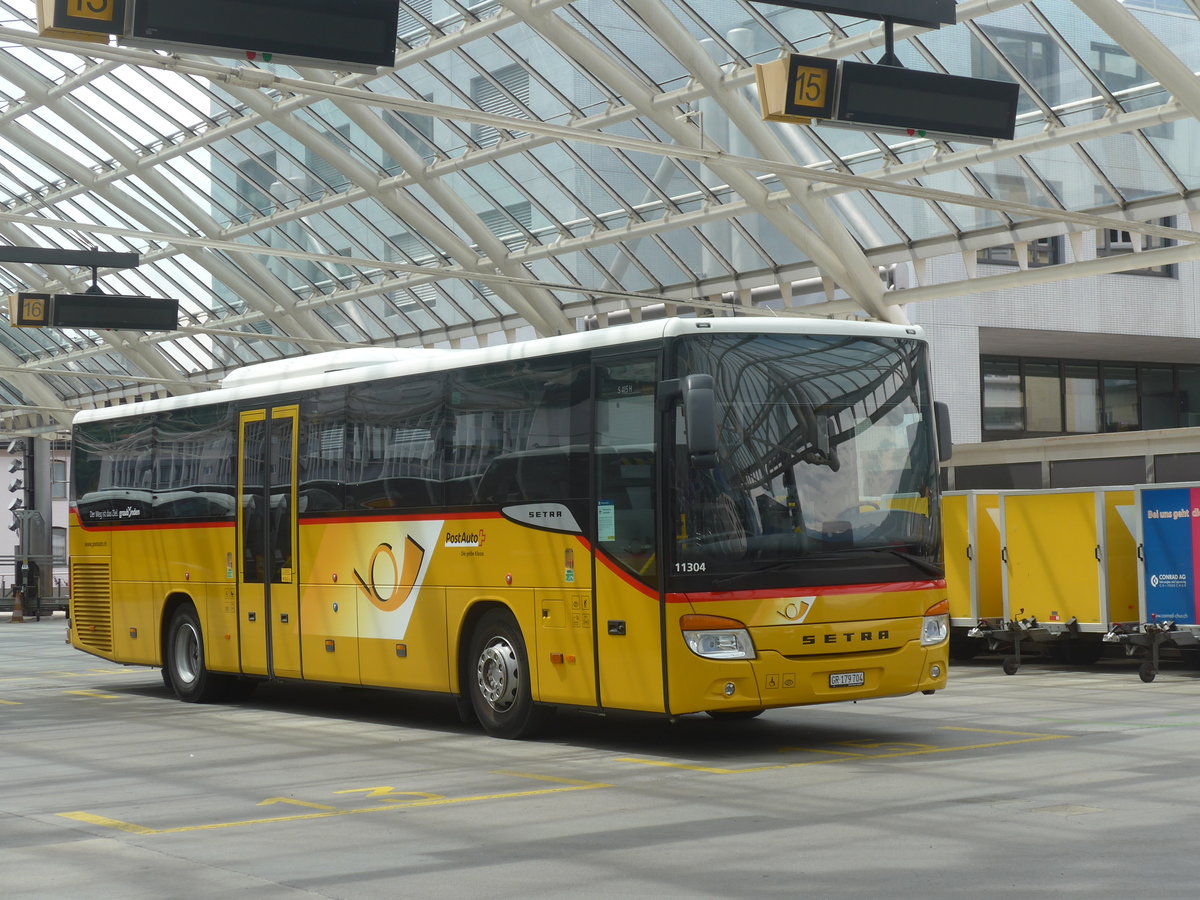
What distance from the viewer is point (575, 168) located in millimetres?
26156

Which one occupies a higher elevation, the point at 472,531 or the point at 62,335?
the point at 62,335

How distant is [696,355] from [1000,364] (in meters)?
26.5

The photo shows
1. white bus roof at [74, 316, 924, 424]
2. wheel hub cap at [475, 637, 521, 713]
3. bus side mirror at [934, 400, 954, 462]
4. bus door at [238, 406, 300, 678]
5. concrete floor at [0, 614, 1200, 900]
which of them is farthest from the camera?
bus door at [238, 406, 300, 678]

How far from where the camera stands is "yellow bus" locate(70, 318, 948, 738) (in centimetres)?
1123

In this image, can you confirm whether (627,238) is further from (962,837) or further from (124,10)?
(962,837)

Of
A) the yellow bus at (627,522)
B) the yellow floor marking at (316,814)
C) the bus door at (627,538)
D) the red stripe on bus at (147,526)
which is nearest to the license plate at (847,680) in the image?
the yellow bus at (627,522)

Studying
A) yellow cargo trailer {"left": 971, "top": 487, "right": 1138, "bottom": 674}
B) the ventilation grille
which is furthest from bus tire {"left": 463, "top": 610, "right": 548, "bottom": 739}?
yellow cargo trailer {"left": 971, "top": 487, "right": 1138, "bottom": 674}

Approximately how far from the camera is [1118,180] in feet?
68.0

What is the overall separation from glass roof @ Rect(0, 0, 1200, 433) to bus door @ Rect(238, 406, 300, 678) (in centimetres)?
339

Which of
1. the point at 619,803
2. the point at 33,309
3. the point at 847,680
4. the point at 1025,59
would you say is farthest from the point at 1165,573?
the point at 33,309

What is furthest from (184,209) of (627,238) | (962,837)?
(962,837)

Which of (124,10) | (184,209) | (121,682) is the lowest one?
(121,682)

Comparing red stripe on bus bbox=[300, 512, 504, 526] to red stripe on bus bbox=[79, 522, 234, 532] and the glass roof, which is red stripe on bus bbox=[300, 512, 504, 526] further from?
the glass roof

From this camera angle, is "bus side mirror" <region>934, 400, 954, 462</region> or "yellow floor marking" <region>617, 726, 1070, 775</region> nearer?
"yellow floor marking" <region>617, 726, 1070, 775</region>
